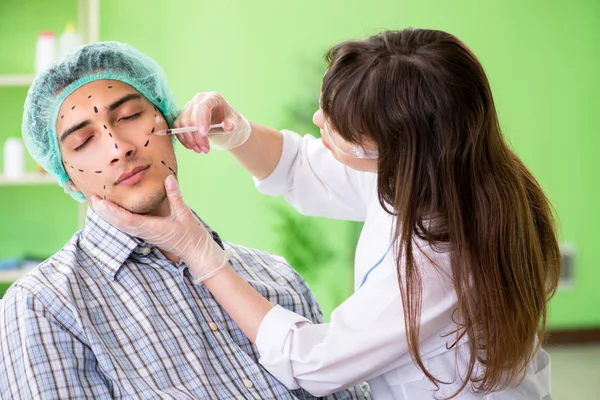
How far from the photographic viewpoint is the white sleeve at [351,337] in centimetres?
145

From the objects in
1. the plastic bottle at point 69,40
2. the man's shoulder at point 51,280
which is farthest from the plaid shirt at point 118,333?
the plastic bottle at point 69,40

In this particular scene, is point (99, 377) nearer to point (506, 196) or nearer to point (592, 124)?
point (506, 196)

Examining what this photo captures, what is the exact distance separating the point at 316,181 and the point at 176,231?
1.91 feet

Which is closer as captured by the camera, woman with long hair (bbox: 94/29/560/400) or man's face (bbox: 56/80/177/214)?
woman with long hair (bbox: 94/29/560/400)

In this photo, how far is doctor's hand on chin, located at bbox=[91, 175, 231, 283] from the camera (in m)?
1.46

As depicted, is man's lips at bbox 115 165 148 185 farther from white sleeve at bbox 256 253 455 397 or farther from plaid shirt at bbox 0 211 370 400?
white sleeve at bbox 256 253 455 397

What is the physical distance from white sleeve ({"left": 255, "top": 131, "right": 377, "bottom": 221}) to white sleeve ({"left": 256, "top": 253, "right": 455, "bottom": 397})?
19.0 inches

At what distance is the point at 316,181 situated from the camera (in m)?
1.98

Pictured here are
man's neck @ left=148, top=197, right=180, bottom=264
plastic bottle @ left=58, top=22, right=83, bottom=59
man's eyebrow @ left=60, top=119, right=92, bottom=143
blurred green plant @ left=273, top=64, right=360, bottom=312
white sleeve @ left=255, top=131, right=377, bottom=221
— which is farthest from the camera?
blurred green plant @ left=273, top=64, right=360, bottom=312

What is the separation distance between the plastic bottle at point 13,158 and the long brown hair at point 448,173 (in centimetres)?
205

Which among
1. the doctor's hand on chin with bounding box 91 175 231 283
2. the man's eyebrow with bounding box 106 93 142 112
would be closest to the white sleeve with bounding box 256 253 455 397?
the doctor's hand on chin with bounding box 91 175 231 283

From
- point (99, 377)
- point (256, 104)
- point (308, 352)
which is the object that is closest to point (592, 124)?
point (256, 104)

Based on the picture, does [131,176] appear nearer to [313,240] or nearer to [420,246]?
[420,246]

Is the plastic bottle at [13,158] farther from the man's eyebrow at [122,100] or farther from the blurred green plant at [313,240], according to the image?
the man's eyebrow at [122,100]
